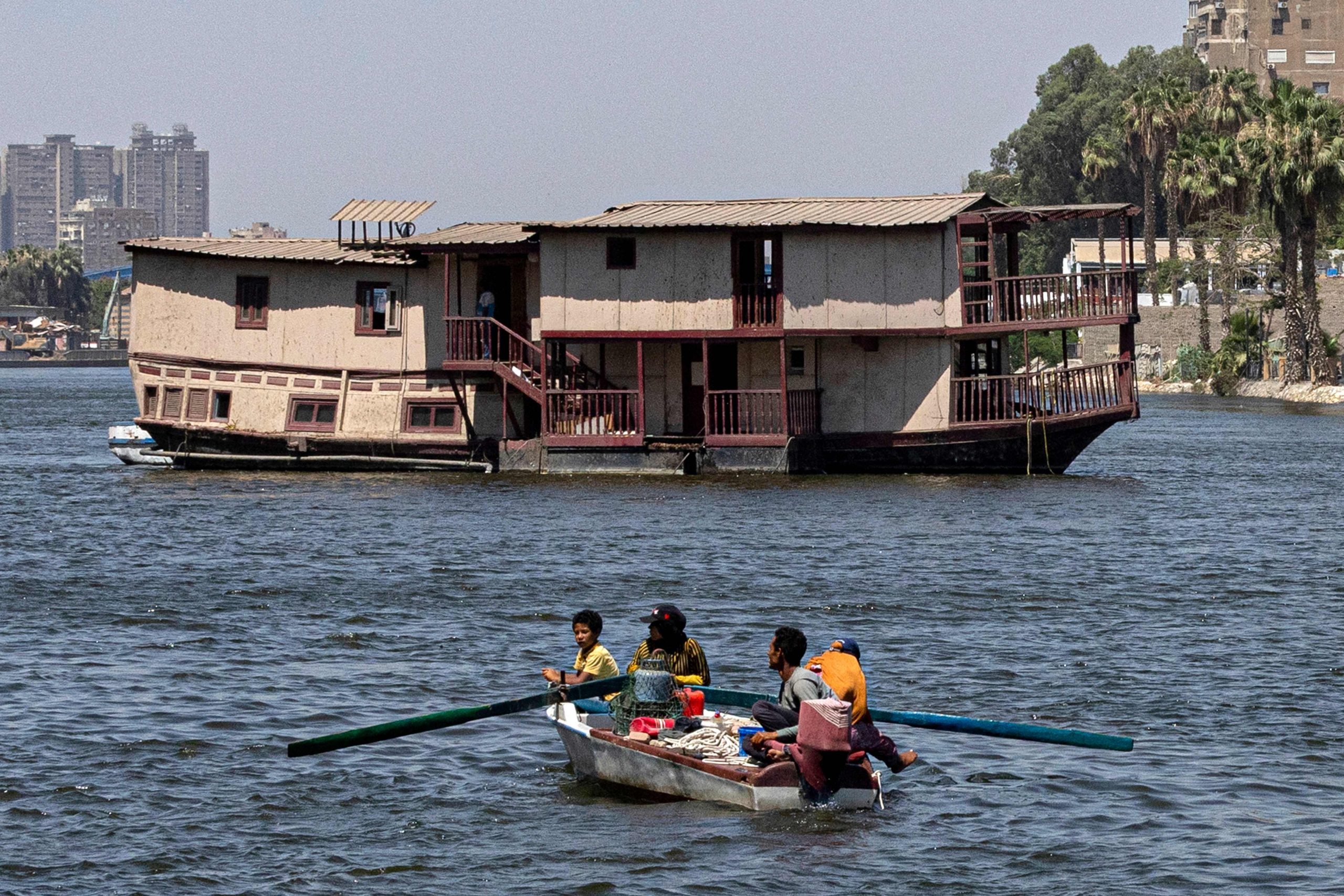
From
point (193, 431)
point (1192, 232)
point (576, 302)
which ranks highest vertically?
point (1192, 232)

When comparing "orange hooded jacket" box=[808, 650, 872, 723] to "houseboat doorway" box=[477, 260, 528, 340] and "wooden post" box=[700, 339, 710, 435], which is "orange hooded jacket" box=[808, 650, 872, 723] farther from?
"houseboat doorway" box=[477, 260, 528, 340]

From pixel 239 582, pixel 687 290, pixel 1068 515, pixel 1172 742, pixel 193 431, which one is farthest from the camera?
pixel 193 431

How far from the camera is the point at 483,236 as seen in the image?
44688 mm

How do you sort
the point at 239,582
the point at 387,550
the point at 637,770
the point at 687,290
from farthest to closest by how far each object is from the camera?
the point at 687,290, the point at 387,550, the point at 239,582, the point at 637,770

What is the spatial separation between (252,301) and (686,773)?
3227 cm

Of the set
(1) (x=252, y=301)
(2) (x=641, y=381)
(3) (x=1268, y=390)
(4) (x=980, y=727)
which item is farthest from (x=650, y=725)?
(3) (x=1268, y=390)

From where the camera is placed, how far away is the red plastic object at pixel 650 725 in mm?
15430

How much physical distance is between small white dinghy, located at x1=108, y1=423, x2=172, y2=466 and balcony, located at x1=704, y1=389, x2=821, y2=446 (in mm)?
15645

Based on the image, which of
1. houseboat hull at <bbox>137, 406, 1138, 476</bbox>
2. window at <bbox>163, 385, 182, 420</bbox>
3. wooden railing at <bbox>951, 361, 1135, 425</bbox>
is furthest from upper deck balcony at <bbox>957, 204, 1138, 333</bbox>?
window at <bbox>163, 385, 182, 420</bbox>

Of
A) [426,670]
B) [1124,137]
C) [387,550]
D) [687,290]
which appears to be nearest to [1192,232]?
[1124,137]

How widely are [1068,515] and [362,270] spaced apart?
1798 centimetres

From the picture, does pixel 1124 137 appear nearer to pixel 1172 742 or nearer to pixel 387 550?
pixel 387 550

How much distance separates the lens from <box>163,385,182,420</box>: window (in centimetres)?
4606

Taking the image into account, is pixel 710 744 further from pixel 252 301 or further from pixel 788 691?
pixel 252 301
